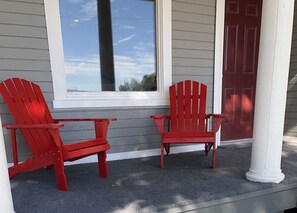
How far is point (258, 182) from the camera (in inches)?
71.2

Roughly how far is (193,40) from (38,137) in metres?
2.20

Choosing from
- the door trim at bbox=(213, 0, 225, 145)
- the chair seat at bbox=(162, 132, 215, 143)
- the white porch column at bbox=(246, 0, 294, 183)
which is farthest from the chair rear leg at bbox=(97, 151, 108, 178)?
the door trim at bbox=(213, 0, 225, 145)

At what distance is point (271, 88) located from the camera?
5.63 ft

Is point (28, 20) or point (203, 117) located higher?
point (28, 20)

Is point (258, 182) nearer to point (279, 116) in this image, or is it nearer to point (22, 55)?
point (279, 116)

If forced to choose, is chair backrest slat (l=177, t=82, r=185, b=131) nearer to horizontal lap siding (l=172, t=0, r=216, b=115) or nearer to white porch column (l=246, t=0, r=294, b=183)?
horizontal lap siding (l=172, t=0, r=216, b=115)

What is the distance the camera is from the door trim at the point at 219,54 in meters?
2.78

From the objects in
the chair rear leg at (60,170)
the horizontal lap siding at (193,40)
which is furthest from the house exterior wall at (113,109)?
the chair rear leg at (60,170)

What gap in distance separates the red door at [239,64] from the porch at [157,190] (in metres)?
0.91

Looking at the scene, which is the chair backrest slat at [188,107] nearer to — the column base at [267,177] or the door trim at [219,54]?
the door trim at [219,54]

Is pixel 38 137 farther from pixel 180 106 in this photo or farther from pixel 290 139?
pixel 290 139

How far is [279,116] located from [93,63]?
2.07 metres

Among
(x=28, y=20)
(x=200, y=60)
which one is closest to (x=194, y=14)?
(x=200, y=60)

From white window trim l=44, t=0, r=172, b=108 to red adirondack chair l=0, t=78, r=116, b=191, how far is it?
0.27 m
